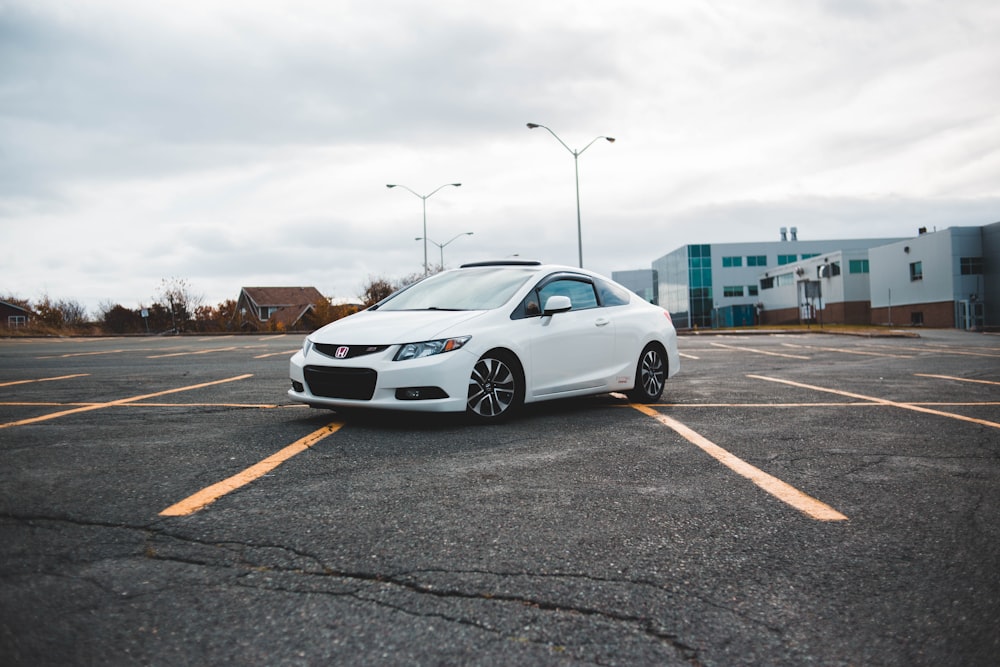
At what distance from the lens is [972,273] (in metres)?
46.4

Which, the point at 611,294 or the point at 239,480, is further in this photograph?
the point at 611,294

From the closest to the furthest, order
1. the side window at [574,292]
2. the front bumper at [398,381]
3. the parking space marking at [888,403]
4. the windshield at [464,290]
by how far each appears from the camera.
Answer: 1. the front bumper at [398,381]
2. the parking space marking at [888,403]
3. the windshield at [464,290]
4. the side window at [574,292]

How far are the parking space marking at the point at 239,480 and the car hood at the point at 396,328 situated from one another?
0.92 metres

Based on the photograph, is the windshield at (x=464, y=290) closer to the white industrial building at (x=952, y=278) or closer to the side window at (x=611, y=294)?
the side window at (x=611, y=294)

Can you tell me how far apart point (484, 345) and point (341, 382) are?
4.21ft

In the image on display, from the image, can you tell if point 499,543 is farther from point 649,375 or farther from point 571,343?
point 649,375

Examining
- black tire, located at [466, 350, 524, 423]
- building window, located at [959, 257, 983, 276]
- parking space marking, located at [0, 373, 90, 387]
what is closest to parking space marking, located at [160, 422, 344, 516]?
black tire, located at [466, 350, 524, 423]

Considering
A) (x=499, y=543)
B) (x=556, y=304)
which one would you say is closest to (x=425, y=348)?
(x=556, y=304)

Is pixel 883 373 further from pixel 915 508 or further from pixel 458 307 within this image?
pixel 915 508

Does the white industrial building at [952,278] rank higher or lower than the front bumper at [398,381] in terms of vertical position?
higher

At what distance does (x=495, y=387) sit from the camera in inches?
268

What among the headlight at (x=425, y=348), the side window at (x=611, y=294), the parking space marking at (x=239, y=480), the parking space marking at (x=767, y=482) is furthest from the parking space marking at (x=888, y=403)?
the parking space marking at (x=239, y=480)

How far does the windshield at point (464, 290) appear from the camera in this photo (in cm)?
741

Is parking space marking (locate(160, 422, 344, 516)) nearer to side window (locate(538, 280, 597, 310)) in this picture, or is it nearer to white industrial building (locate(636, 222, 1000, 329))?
side window (locate(538, 280, 597, 310))
